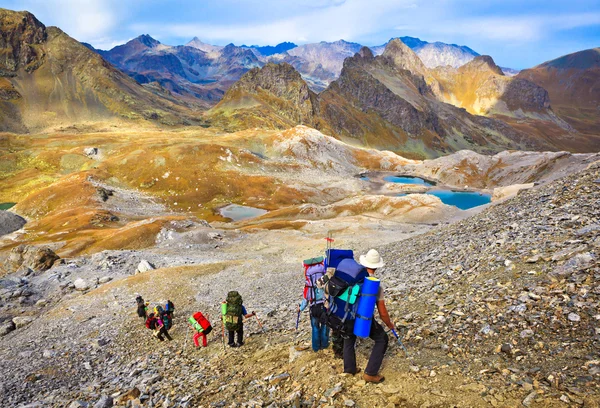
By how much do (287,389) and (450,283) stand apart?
8824 millimetres

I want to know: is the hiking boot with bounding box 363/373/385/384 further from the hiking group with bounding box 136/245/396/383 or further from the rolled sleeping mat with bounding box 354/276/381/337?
the rolled sleeping mat with bounding box 354/276/381/337

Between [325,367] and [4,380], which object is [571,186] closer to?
[325,367]

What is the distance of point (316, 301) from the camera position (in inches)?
457

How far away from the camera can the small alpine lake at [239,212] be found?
101m

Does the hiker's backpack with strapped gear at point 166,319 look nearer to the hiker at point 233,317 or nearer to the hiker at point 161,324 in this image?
the hiker at point 161,324

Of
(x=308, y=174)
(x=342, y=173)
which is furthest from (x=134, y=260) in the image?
(x=342, y=173)

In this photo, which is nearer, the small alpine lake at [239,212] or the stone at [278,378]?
the stone at [278,378]

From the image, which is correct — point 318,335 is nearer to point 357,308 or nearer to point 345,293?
point 357,308

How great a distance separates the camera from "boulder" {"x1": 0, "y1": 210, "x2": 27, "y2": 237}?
80375mm

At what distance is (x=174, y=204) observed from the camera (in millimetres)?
107062

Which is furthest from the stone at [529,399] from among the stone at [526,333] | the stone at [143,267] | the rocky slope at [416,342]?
the stone at [143,267]

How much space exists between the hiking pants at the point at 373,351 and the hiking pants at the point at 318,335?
5.78ft

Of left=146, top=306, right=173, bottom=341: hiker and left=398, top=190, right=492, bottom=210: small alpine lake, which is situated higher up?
left=146, top=306, right=173, bottom=341: hiker

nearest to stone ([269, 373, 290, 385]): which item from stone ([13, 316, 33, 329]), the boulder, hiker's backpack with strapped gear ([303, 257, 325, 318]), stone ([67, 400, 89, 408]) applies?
hiker's backpack with strapped gear ([303, 257, 325, 318])
